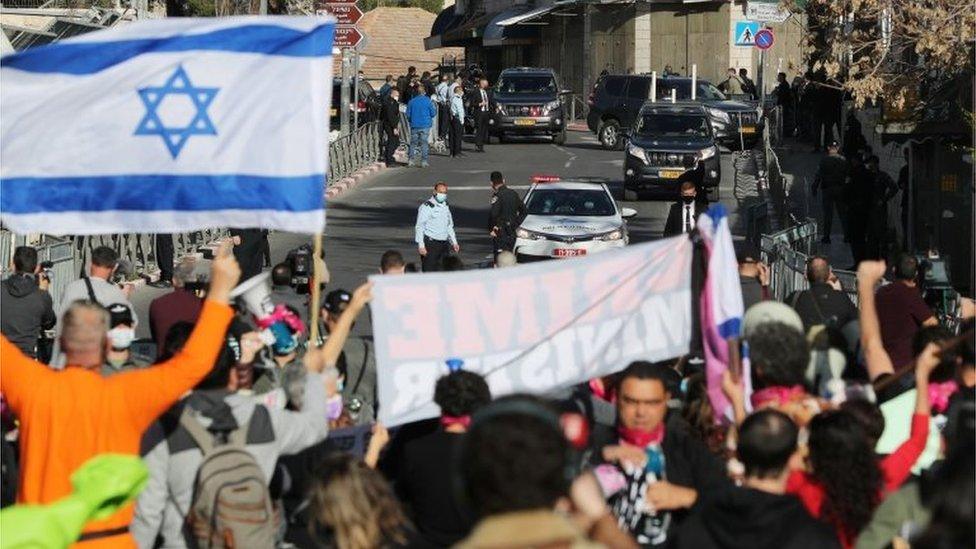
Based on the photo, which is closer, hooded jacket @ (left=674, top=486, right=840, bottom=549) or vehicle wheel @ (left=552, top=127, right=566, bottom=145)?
hooded jacket @ (left=674, top=486, right=840, bottom=549)

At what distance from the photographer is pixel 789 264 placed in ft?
53.5

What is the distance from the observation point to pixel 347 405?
9953 millimetres

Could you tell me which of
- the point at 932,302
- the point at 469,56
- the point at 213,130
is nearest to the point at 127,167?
the point at 213,130

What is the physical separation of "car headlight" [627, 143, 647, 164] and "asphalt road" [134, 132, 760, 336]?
825 millimetres

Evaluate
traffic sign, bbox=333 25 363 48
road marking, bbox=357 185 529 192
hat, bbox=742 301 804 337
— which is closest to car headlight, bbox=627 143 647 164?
road marking, bbox=357 185 529 192

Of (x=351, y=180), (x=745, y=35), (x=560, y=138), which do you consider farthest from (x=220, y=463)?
(x=560, y=138)

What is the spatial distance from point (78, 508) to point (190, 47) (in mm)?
3104

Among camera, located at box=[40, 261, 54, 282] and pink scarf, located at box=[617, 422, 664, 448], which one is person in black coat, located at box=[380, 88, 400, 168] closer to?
camera, located at box=[40, 261, 54, 282]

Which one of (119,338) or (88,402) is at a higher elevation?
(88,402)

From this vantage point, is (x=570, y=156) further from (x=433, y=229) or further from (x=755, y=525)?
(x=755, y=525)

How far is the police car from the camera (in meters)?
23.5

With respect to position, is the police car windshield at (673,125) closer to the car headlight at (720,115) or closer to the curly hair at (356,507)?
the car headlight at (720,115)

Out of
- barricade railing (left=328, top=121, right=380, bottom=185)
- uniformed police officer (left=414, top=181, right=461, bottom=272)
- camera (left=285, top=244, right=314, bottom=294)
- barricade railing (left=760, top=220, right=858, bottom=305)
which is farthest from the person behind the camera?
barricade railing (left=328, top=121, right=380, bottom=185)

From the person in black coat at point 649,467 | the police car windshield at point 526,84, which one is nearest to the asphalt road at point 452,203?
the police car windshield at point 526,84
